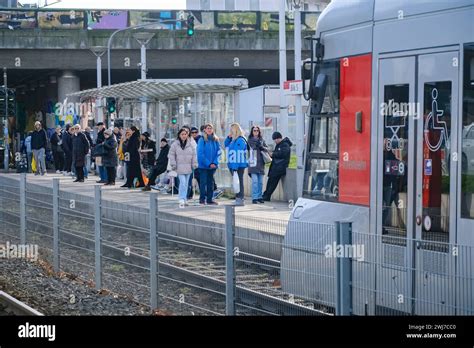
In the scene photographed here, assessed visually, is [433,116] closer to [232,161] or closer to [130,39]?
[232,161]

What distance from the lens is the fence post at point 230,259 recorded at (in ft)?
33.9

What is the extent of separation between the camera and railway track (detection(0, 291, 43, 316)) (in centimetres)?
1196

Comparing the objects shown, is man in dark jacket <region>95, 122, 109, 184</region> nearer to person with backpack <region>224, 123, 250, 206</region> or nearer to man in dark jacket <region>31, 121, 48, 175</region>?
man in dark jacket <region>31, 121, 48, 175</region>

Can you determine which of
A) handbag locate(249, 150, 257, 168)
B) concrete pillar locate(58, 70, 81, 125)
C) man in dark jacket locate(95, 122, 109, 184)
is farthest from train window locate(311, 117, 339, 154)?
concrete pillar locate(58, 70, 81, 125)

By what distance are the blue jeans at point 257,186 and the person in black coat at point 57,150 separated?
1804cm

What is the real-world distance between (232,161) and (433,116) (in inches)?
563

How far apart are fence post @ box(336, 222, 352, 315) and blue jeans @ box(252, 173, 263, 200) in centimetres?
1717

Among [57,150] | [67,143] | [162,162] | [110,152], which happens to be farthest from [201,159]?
[57,150]

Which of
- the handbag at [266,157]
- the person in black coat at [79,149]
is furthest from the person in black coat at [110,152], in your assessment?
the handbag at [266,157]

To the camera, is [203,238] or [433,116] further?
[203,238]

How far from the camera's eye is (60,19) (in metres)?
55.0

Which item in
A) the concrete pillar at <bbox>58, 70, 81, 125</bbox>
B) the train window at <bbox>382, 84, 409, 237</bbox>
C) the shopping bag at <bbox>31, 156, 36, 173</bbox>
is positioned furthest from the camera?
the concrete pillar at <bbox>58, 70, 81, 125</bbox>

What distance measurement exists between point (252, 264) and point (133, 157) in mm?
19779
